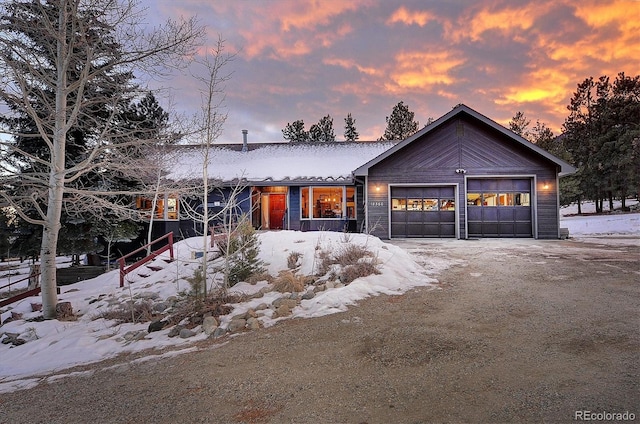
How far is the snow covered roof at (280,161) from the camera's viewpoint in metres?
15.0

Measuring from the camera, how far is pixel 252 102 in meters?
18.1

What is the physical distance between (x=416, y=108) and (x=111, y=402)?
36225mm

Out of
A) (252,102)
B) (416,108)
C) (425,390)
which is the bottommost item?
(425,390)

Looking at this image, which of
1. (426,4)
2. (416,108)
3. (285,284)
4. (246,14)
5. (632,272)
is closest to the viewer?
(285,284)

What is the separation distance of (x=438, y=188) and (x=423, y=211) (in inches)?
47.3

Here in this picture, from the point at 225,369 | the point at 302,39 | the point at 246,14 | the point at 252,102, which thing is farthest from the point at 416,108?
the point at 225,369

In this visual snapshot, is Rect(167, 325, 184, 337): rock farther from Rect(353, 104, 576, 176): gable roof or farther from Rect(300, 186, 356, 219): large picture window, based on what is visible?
Rect(300, 186, 356, 219): large picture window

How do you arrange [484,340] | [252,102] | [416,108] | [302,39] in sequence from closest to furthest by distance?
[484,340], [302,39], [252,102], [416,108]

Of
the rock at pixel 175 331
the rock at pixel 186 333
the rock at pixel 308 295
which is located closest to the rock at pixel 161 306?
the rock at pixel 175 331

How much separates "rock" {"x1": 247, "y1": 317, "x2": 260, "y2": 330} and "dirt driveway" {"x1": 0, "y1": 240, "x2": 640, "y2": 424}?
0.27m

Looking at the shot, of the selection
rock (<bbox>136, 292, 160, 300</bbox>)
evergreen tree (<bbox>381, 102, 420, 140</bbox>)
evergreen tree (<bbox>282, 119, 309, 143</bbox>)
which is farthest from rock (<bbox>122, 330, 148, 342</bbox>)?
evergreen tree (<bbox>381, 102, 420, 140</bbox>)

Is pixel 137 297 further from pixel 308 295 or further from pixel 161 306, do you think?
pixel 308 295

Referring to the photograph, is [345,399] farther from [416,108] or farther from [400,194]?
[416,108]

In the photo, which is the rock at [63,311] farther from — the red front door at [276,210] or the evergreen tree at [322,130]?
the evergreen tree at [322,130]
